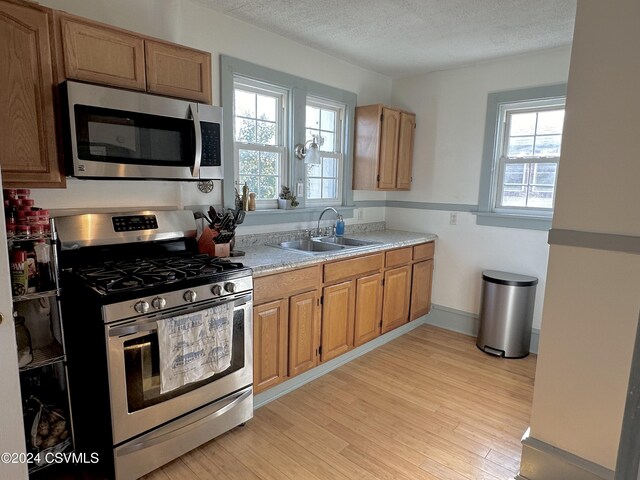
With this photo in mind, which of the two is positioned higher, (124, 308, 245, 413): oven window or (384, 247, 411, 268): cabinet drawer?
(384, 247, 411, 268): cabinet drawer

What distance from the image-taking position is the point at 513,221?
134 inches

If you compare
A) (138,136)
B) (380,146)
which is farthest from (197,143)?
(380,146)

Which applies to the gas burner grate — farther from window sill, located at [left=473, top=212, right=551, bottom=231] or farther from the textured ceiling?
window sill, located at [left=473, top=212, right=551, bottom=231]

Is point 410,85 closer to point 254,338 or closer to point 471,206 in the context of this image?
point 471,206

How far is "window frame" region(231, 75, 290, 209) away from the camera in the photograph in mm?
2834

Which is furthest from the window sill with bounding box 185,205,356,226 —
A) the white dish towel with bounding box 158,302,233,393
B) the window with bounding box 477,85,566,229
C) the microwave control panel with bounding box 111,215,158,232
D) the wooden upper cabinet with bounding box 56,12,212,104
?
the window with bounding box 477,85,566,229

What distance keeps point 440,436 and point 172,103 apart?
7.86 ft

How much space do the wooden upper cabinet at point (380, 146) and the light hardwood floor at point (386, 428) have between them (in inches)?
66.1

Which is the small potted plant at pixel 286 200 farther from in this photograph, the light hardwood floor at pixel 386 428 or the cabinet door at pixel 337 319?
the light hardwood floor at pixel 386 428

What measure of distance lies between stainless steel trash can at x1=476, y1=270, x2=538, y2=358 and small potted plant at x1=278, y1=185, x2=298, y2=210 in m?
1.80

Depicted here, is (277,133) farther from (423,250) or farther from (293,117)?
(423,250)

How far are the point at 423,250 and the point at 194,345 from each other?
248 cm

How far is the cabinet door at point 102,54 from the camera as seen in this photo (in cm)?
177

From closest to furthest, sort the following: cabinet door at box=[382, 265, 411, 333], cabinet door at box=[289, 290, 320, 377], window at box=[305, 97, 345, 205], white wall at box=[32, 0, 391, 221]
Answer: white wall at box=[32, 0, 391, 221] → cabinet door at box=[289, 290, 320, 377] → cabinet door at box=[382, 265, 411, 333] → window at box=[305, 97, 345, 205]
